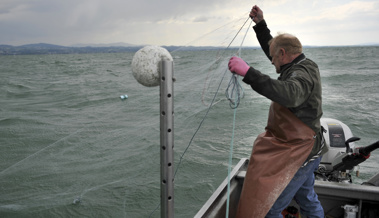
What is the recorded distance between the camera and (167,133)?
5.30 ft

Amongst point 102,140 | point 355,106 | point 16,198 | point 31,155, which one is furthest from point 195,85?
point 355,106

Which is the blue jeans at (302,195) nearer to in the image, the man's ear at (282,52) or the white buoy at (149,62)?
the man's ear at (282,52)

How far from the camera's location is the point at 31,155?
369 inches

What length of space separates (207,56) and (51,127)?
10.6m

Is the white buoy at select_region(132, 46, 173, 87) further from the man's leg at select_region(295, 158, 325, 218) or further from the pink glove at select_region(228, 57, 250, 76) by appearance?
the man's leg at select_region(295, 158, 325, 218)

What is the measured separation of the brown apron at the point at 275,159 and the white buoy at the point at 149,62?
1.17m

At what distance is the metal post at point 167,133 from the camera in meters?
1.56

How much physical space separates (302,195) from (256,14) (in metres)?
1.81

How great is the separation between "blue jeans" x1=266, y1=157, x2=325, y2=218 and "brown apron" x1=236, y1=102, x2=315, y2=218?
0.13 meters

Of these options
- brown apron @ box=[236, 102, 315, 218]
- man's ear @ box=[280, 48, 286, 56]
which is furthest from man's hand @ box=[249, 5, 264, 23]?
brown apron @ box=[236, 102, 315, 218]

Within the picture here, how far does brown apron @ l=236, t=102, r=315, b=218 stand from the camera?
235 centimetres

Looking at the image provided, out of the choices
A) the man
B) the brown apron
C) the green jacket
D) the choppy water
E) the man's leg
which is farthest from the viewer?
the choppy water

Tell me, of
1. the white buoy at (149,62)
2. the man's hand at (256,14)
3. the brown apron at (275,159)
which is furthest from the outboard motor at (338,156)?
the white buoy at (149,62)

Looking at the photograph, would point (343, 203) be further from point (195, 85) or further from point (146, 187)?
point (146, 187)
